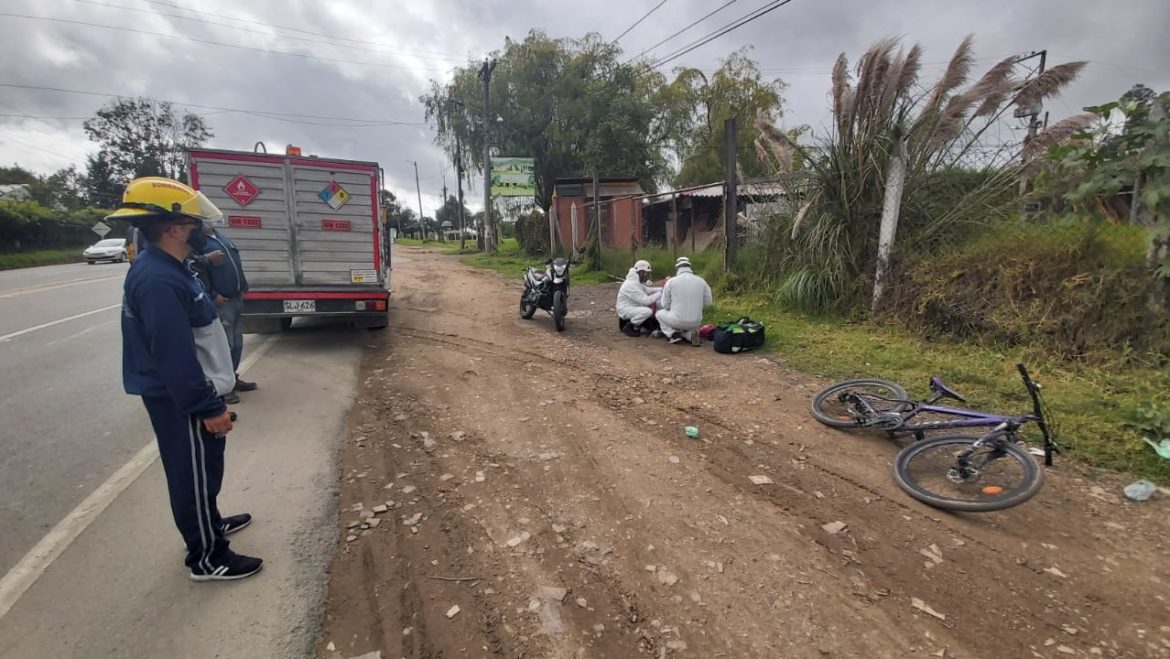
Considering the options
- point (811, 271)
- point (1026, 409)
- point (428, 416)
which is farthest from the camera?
point (811, 271)

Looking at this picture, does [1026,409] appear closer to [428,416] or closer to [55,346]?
[428,416]

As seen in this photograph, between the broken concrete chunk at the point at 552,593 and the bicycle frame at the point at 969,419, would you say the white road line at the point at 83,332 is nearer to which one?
the broken concrete chunk at the point at 552,593

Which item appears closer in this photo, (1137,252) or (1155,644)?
(1155,644)

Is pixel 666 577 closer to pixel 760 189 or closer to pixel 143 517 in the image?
pixel 143 517

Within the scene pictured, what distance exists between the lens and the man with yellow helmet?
7.80 feet

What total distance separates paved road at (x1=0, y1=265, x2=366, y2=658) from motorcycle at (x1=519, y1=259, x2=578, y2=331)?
3.07 m

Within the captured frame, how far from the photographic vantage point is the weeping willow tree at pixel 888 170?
668cm

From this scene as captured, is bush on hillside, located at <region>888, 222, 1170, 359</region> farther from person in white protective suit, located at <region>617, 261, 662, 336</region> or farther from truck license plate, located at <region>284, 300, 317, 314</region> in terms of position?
truck license plate, located at <region>284, 300, 317, 314</region>

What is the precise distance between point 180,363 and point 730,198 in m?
8.62

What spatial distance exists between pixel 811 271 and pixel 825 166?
58.4 inches

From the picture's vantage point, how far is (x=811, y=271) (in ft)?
26.2

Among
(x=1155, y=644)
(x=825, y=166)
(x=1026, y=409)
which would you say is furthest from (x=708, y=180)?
(x=1155, y=644)

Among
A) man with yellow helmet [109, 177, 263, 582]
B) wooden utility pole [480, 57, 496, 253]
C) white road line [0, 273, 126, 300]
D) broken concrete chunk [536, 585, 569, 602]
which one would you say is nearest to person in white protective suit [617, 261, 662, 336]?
broken concrete chunk [536, 585, 569, 602]

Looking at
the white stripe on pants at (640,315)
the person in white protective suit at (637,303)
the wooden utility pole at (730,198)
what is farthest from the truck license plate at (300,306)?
the wooden utility pole at (730,198)
